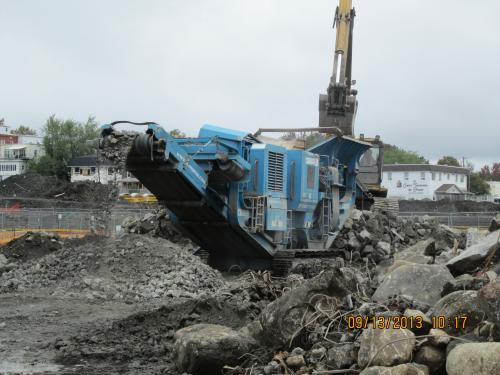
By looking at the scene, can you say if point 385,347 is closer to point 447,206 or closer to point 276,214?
point 276,214

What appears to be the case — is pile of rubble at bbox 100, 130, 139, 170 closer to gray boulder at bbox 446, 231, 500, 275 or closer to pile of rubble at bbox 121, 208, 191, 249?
pile of rubble at bbox 121, 208, 191, 249

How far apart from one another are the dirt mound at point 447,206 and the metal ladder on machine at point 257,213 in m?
37.4

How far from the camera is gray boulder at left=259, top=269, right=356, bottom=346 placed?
7.32m

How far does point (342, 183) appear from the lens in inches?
733

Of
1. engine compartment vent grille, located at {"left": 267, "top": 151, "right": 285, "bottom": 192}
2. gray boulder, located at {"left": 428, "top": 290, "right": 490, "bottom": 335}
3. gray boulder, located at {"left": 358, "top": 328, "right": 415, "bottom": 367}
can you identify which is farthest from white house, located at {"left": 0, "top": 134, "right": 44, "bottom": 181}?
gray boulder, located at {"left": 358, "top": 328, "right": 415, "bottom": 367}

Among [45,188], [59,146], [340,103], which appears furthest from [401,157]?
[340,103]

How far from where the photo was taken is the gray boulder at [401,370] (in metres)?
5.67

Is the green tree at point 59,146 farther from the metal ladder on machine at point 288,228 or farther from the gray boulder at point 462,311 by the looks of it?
the gray boulder at point 462,311

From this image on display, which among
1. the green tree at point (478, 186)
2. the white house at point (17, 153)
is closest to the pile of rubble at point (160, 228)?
the white house at point (17, 153)

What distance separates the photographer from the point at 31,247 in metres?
18.3

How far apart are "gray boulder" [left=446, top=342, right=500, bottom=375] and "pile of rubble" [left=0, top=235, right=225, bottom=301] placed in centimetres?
731

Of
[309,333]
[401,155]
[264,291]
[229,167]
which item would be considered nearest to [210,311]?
[264,291]

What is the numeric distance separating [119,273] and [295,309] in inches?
247

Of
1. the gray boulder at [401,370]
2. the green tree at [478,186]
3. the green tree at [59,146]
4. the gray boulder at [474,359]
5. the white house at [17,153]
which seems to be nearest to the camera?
the gray boulder at [474,359]
